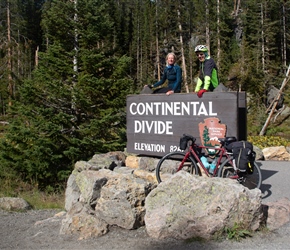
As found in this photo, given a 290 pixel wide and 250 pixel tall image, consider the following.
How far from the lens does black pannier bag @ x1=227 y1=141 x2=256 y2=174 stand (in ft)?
19.1

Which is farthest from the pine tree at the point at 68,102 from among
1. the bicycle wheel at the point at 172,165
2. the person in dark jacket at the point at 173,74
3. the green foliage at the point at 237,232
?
the green foliage at the point at 237,232

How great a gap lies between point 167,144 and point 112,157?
1499 millimetres

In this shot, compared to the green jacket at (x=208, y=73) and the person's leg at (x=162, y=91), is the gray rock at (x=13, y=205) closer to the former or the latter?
the person's leg at (x=162, y=91)

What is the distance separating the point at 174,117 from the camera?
7.14m

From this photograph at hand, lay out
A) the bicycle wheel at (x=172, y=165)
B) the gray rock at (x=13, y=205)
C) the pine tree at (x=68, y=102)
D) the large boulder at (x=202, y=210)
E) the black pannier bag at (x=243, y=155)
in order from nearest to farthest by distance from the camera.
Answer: the large boulder at (x=202, y=210)
the black pannier bag at (x=243, y=155)
the bicycle wheel at (x=172, y=165)
the gray rock at (x=13, y=205)
the pine tree at (x=68, y=102)

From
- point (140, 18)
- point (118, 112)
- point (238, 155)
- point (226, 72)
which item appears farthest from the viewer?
point (140, 18)

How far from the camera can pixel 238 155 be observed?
19.2 ft

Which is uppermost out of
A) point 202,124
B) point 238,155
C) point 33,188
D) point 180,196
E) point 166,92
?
point 166,92

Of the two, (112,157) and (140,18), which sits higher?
(140,18)

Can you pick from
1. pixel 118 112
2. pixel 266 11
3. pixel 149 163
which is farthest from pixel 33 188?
pixel 266 11

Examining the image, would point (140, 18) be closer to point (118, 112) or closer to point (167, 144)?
point (118, 112)

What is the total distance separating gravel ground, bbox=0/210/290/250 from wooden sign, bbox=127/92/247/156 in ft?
7.16

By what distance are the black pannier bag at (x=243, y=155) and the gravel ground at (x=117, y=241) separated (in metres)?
1.17

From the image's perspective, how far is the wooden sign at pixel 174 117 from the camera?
251 inches
